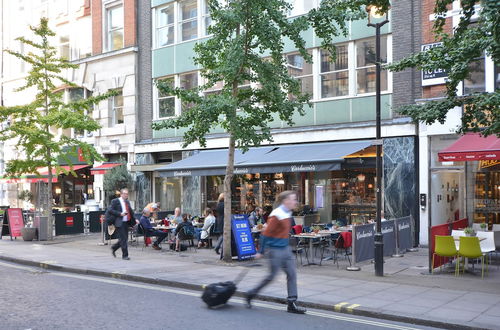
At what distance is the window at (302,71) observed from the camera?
1955 cm

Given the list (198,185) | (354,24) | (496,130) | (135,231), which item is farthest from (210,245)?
(496,130)

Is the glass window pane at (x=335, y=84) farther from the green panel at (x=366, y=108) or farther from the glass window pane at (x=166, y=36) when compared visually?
the glass window pane at (x=166, y=36)

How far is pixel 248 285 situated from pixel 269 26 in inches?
252

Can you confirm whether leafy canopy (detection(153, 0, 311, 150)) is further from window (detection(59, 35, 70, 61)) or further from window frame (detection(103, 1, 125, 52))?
window (detection(59, 35, 70, 61))

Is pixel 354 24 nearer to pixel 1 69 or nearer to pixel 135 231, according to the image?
pixel 135 231

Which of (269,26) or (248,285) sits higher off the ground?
(269,26)

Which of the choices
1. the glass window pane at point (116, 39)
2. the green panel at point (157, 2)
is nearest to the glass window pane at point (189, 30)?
the green panel at point (157, 2)

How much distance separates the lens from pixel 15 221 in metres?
20.3

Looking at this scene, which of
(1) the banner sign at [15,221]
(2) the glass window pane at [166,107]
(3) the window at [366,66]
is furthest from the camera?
(2) the glass window pane at [166,107]

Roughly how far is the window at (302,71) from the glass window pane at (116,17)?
1027 centimetres

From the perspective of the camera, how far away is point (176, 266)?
1297 cm

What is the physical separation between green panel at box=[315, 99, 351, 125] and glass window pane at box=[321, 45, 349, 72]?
130 cm

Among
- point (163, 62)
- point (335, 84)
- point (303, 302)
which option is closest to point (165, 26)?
point (163, 62)

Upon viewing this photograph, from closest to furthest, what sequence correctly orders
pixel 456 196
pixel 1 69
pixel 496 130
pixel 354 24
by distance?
1. pixel 496 130
2. pixel 456 196
3. pixel 354 24
4. pixel 1 69
